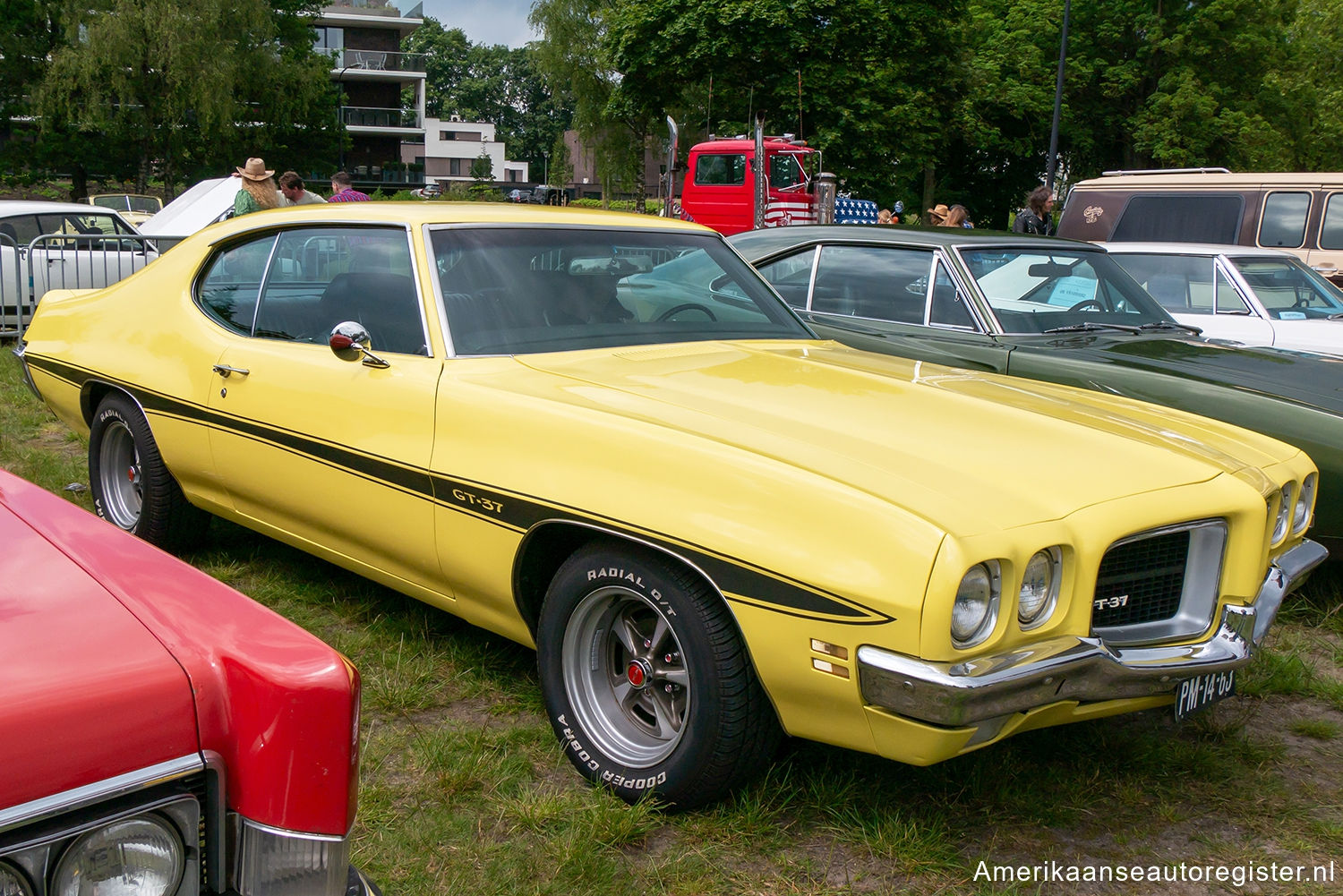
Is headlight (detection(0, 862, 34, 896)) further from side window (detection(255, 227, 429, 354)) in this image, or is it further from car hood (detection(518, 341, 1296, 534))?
side window (detection(255, 227, 429, 354))

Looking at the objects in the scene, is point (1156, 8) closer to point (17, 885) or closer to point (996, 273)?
point (996, 273)

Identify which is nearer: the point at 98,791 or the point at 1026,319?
the point at 98,791

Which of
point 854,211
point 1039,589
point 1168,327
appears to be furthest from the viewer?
point 854,211

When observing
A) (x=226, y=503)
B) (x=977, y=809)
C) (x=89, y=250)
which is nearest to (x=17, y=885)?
(x=977, y=809)

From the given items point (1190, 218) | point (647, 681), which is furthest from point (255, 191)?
point (1190, 218)

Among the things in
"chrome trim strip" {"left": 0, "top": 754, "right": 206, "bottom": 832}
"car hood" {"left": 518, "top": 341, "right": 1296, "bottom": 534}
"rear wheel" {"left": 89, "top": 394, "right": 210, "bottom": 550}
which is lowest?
"rear wheel" {"left": 89, "top": 394, "right": 210, "bottom": 550}

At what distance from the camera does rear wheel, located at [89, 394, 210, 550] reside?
4.29m

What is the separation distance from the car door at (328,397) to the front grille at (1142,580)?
5.74 feet

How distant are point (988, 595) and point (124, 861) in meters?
1.59

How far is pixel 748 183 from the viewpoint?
19.6 metres

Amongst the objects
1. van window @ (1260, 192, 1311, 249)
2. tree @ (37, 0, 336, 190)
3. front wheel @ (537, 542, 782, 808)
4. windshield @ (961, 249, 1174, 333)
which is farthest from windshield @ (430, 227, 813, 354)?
tree @ (37, 0, 336, 190)

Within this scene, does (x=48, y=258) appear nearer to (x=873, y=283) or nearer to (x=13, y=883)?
(x=873, y=283)

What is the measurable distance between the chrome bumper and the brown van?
29.6 feet

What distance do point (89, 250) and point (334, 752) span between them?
1061 cm
